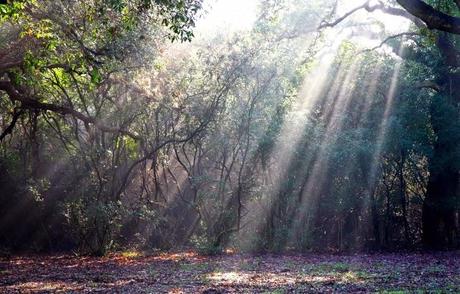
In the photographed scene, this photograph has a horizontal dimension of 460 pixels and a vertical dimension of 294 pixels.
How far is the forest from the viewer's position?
62.6ft

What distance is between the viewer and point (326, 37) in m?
21.8

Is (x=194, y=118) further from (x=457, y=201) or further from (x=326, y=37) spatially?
(x=457, y=201)

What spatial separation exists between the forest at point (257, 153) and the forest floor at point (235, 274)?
12.9 inches

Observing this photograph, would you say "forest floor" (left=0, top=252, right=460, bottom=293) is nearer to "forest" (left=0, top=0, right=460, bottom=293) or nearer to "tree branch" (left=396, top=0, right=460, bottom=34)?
"forest" (left=0, top=0, right=460, bottom=293)


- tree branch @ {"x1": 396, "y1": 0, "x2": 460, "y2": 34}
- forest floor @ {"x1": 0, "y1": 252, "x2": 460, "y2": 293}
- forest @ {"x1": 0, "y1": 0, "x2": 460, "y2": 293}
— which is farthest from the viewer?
forest @ {"x1": 0, "y1": 0, "x2": 460, "y2": 293}

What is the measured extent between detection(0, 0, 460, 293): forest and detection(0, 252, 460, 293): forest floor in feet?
1.07

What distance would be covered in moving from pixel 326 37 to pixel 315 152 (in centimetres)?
491

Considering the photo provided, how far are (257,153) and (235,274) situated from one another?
7.64 metres

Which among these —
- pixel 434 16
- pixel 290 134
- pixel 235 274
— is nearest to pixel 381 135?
pixel 290 134

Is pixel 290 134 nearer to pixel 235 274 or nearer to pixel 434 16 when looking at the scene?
pixel 235 274

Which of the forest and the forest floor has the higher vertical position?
the forest

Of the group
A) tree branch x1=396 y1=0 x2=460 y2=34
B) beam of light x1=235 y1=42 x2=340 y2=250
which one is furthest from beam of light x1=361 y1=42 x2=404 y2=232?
tree branch x1=396 y1=0 x2=460 y2=34

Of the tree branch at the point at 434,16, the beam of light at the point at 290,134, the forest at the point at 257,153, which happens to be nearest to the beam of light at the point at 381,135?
the forest at the point at 257,153

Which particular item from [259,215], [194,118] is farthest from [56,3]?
[259,215]
